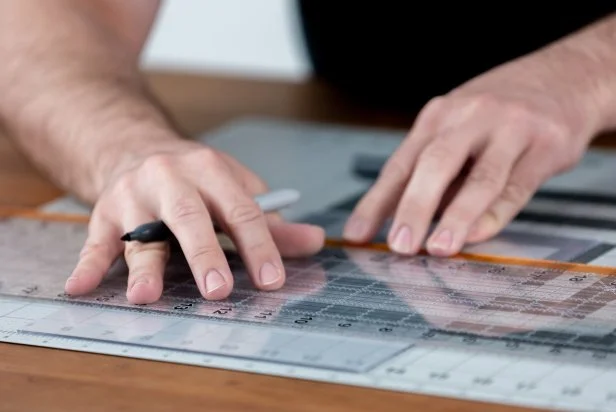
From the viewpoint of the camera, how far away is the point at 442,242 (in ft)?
3.56

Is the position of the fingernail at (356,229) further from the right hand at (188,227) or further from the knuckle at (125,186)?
the knuckle at (125,186)

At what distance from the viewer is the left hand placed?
3.64 feet

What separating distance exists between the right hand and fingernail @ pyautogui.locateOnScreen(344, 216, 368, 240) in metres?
0.05

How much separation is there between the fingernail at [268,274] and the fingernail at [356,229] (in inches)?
6.0

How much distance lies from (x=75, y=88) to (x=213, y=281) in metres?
0.44

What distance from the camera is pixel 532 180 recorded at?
1175mm

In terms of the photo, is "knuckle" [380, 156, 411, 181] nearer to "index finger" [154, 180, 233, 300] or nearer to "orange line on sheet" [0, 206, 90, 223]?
"index finger" [154, 180, 233, 300]

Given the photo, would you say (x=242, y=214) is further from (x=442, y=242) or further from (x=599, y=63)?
(x=599, y=63)

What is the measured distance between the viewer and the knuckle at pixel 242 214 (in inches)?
41.0

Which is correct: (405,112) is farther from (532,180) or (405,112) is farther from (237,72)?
(532,180)

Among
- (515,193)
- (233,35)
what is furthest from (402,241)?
(233,35)

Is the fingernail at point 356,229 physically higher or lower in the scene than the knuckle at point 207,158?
lower

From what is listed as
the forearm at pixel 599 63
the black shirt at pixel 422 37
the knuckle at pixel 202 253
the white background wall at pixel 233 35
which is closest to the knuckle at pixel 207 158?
the knuckle at pixel 202 253

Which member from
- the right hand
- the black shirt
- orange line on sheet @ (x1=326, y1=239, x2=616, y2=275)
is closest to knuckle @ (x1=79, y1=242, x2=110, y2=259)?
the right hand
